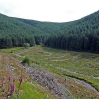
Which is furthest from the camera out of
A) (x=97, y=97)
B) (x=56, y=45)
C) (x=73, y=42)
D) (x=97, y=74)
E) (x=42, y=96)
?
(x=56, y=45)

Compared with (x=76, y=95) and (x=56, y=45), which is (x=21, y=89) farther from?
(x=56, y=45)

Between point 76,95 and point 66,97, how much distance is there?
4.49 metres

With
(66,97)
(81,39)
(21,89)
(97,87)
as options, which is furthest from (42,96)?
(81,39)

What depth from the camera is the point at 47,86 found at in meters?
32.2

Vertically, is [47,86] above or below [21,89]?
below

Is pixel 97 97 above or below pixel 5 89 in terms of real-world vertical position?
below

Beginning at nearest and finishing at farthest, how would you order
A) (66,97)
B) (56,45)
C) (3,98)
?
(3,98) → (66,97) → (56,45)

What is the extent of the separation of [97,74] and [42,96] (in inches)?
1771

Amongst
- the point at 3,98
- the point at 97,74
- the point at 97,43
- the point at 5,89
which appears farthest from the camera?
the point at 97,43

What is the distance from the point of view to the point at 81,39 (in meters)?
152

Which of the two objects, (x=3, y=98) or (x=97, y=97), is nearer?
(x=3, y=98)

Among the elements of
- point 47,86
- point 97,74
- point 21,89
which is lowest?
point 97,74

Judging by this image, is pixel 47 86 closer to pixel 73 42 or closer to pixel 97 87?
pixel 97 87

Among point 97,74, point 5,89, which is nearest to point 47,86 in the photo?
point 5,89
